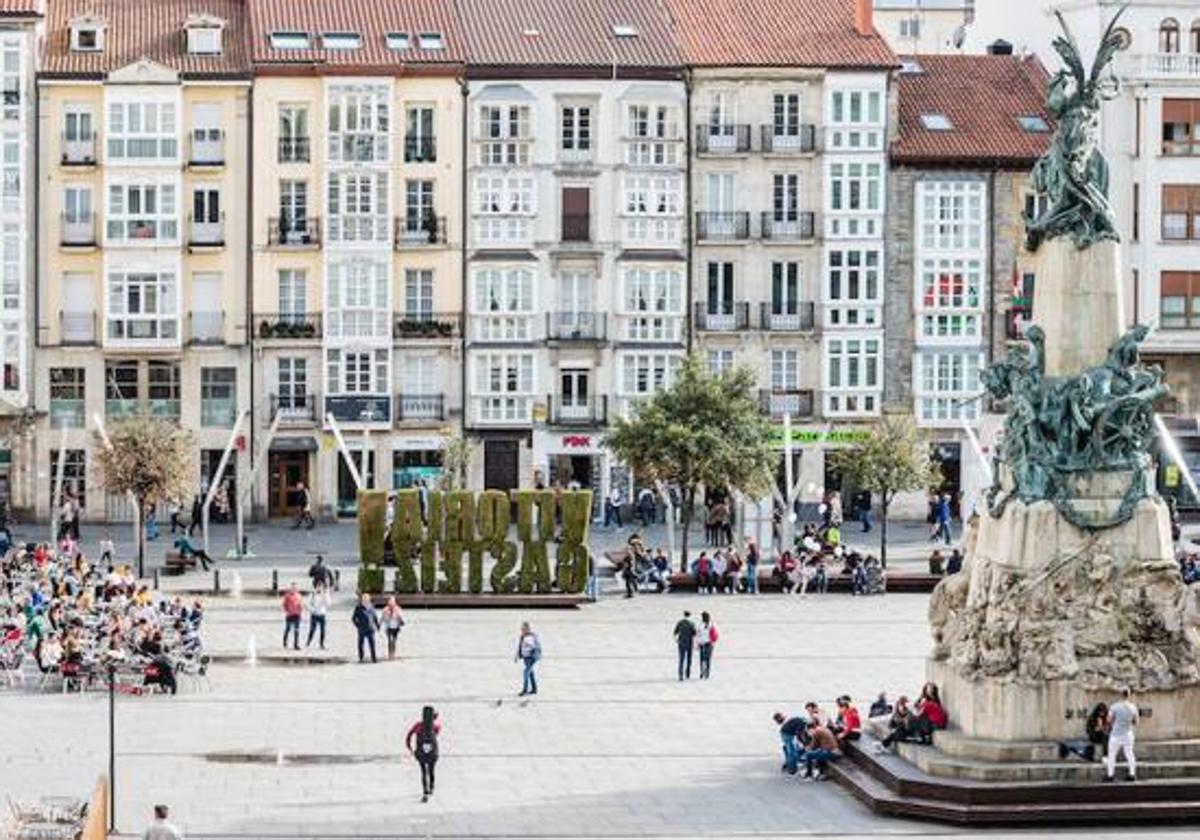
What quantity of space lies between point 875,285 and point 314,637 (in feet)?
123

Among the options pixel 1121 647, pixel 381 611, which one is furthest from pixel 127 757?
pixel 381 611

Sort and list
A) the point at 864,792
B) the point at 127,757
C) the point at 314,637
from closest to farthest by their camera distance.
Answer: the point at 864,792, the point at 127,757, the point at 314,637

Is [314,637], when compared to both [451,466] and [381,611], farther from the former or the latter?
[451,466]

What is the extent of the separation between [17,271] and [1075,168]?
53.4 m

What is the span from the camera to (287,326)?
3890 inches

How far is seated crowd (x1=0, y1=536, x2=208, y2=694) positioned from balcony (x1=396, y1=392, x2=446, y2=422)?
28.3 meters

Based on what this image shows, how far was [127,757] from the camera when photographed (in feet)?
165

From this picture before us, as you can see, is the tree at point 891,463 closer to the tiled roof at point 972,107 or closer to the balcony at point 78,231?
the tiled roof at point 972,107

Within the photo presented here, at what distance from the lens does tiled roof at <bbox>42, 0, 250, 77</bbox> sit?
321 feet

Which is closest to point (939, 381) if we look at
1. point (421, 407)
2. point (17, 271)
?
point (421, 407)

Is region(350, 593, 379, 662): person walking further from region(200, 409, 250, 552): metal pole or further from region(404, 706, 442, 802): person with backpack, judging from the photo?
region(200, 409, 250, 552): metal pole

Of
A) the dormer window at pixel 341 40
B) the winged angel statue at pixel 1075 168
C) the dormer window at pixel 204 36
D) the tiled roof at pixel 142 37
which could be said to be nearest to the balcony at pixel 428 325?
the dormer window at pixel 341 40

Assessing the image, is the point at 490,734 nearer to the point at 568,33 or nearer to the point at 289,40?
the point at 289,40

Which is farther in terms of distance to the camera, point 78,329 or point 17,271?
point 78,329
